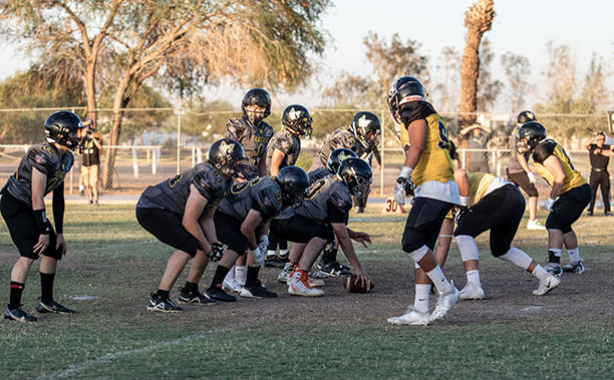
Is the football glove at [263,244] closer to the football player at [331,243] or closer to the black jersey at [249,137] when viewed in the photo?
the football player at [331,243]

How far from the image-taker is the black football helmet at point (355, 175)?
8805 mm

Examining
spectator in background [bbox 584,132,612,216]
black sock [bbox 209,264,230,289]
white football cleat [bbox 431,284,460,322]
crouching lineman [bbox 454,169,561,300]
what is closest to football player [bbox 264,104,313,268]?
black sock [bbox 209,264,230,289]

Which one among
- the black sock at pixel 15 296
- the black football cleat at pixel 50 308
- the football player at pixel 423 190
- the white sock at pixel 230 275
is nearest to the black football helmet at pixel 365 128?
the white sock at pixel 230 275


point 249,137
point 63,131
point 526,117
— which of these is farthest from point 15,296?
point 526,117

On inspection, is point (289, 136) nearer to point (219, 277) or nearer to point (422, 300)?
point (219, 277)

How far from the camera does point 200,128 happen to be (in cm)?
7188

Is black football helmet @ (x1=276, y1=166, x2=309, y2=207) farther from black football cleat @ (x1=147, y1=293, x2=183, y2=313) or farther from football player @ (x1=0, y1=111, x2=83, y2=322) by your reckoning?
football player @ (x1=0, y1=111, x2=83, y2=322)

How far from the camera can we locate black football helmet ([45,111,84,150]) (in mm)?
7363

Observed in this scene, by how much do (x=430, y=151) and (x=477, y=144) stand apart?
63.7 feet

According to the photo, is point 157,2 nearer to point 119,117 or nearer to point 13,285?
point 119,117

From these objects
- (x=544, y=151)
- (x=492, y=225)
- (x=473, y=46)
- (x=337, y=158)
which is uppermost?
(x=473, y=46)

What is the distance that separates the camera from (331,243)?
9805 millimetres

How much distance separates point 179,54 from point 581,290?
22.8 meters

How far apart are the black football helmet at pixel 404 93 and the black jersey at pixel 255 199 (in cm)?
158
